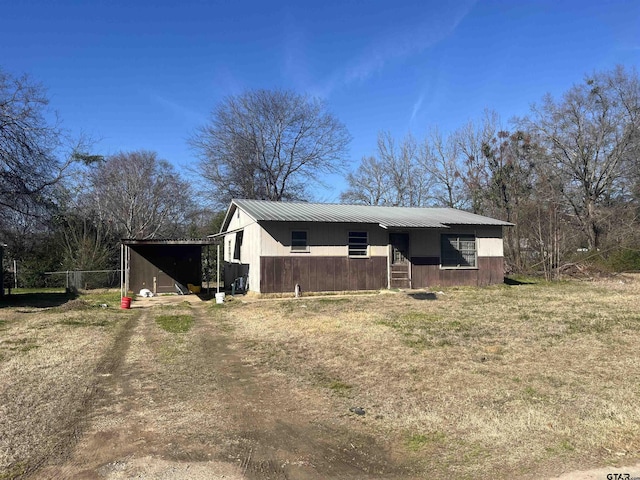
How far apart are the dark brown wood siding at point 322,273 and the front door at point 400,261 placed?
0.44 metres

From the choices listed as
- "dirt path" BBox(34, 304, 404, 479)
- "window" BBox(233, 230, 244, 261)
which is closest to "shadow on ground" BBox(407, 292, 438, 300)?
"window" BBox(233, 230, 244, 261)

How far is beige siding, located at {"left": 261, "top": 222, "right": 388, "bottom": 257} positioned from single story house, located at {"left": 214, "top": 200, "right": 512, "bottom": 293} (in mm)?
37

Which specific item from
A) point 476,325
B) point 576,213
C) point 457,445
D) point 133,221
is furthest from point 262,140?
point 457,445

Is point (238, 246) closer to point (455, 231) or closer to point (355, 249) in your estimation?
point (355, 249)

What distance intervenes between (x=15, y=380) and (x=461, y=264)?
56.3 feet

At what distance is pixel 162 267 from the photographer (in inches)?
785

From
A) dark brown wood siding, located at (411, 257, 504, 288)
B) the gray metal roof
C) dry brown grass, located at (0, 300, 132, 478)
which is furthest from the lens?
dark brown wood siding, located at (411, 257, 504, 288)

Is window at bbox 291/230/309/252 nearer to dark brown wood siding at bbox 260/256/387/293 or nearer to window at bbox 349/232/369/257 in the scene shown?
dark brown wood siding at bbox 260/256/387/293

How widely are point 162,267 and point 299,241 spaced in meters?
6.84

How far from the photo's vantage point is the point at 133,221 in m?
36.0

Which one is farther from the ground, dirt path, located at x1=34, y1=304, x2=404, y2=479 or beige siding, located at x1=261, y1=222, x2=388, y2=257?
beige siding, located at x1=261, y1=222, x2=388, y2=257

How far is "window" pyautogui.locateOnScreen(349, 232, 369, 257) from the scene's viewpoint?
1798 cm

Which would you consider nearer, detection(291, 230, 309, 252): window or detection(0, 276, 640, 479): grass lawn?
detection(0, 276, 640, 479): grass lawn

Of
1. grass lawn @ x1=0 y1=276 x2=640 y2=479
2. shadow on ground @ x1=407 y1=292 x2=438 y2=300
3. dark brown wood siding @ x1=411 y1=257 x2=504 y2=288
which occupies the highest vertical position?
dark brown wood siding @ x1=411 y1=257 x2=504 y2=288
